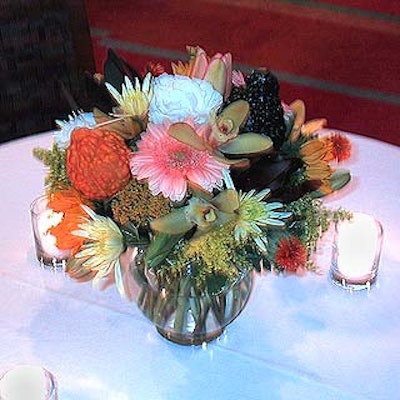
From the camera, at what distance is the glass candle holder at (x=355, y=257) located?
124 centimetres

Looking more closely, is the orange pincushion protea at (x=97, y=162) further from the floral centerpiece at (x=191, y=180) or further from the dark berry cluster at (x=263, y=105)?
the dark berry cluster at (x=263, y=105)

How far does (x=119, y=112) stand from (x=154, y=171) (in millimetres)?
116

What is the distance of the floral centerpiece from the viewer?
2.98ft

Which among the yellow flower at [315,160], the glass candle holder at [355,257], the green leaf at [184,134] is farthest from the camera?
the glass candle holder at [355,257]

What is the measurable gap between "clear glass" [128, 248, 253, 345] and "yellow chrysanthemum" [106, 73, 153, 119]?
0.59 feet

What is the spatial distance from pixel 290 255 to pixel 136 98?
0.78 feet

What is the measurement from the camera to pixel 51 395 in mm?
1014

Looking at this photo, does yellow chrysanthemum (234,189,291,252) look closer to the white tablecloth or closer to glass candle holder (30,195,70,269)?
the white tablecloth

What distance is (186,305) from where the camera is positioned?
3.57 feet

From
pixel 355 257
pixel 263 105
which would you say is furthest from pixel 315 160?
pixel 355 257

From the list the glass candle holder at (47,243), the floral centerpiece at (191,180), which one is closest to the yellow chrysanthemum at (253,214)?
the floral centerpiece at (191,180)

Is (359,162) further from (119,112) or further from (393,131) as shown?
(393,131)

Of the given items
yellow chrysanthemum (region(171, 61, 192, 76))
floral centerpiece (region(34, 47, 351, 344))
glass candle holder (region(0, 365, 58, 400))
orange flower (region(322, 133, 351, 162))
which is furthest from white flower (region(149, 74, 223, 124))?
glass candle holder (region(0, 365, 58, 400))

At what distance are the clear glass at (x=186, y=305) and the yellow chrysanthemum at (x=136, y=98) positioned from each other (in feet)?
0.59
